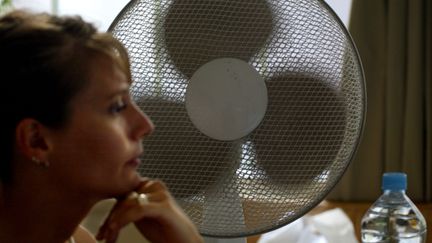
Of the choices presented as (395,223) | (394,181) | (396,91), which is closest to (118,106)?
(394,181)

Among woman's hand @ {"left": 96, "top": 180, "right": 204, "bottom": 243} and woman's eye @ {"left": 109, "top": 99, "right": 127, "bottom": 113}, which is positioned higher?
woman's eye @ {"left": 109, "top": 99, "right": 127, "bottom": 113}

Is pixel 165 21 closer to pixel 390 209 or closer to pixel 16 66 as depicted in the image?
pixel 16 66

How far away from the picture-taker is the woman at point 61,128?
0.94 m

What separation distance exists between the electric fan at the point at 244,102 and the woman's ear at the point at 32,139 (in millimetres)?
317

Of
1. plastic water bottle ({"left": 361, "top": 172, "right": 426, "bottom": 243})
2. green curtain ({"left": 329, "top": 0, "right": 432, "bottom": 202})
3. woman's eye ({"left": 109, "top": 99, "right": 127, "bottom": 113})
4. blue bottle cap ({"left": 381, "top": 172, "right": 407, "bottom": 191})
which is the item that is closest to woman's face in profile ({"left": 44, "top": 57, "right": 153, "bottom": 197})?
woman's eye ({"left": 109, "top": 99, "right": 127, "bottom": 113})

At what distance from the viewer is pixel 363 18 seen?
2549mm

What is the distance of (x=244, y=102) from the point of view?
1223 mm

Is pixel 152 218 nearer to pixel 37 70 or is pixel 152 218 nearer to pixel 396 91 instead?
pixel 37 70

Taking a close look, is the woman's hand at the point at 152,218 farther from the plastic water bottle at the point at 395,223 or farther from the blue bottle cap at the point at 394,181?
the plastic water bottle at the point at 395,223

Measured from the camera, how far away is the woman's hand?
3.48 feet

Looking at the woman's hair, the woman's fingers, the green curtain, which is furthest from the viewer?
the green curtain

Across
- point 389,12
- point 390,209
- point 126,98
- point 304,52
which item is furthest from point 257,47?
point 389,12

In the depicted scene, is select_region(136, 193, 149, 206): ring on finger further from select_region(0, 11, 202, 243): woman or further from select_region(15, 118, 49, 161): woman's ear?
select_region(15, 118, 49, 161): woman's ear

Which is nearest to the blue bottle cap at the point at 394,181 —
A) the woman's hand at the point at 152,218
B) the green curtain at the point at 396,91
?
the woman's hand at the point at 152,218
